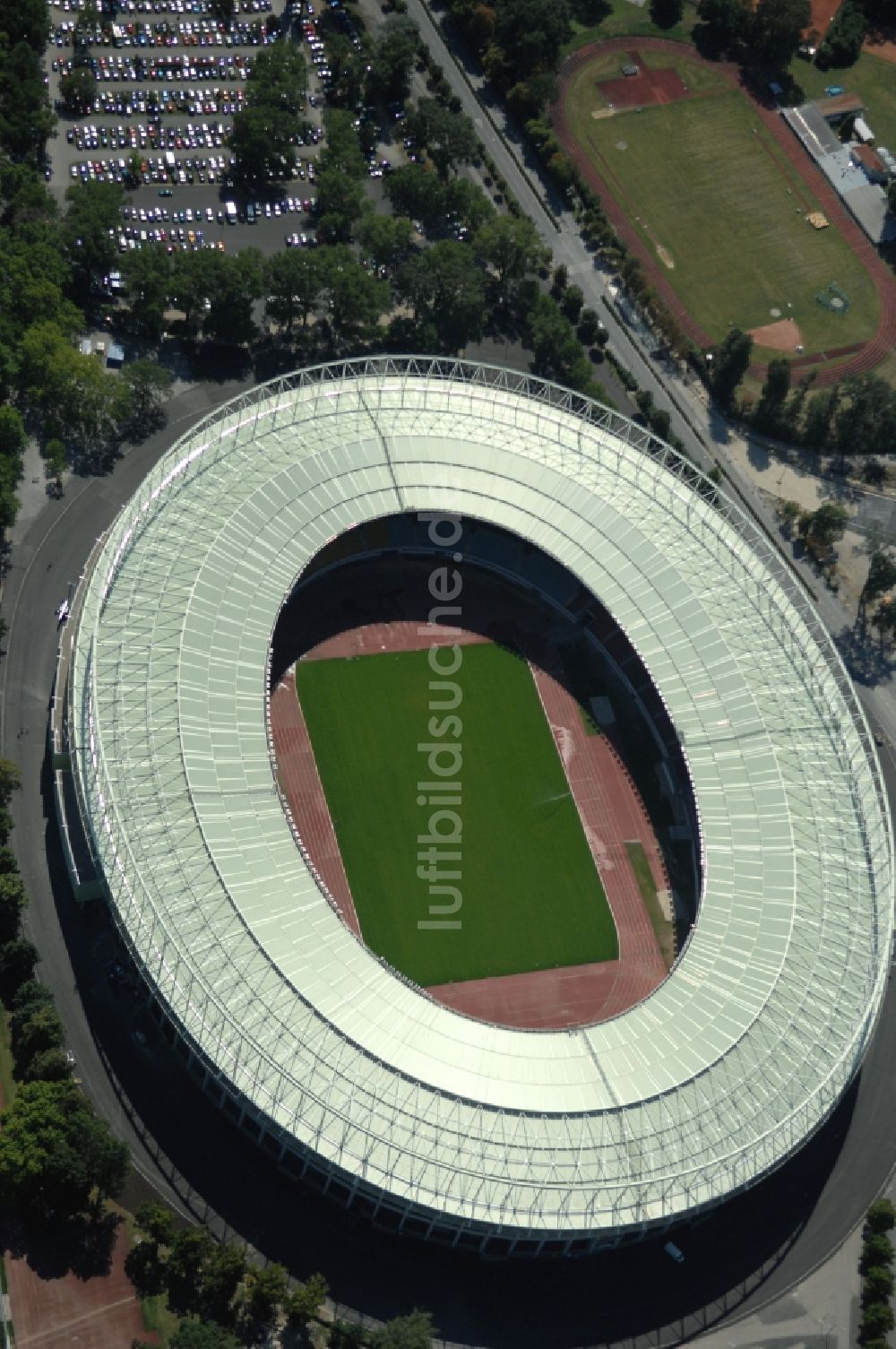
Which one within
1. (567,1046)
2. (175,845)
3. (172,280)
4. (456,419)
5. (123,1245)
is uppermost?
(172,280)

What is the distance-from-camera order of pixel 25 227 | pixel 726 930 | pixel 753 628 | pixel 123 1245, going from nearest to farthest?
1. pixel 123 1245
2. pixel 726 930
3. pixel 753 628
4. pixel 25 227

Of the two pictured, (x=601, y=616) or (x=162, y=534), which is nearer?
(x=162, y=534)

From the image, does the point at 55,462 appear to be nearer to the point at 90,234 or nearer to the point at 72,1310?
the point at 90,234

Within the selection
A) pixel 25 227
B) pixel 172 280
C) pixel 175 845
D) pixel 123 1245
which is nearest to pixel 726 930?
pixel 175 845

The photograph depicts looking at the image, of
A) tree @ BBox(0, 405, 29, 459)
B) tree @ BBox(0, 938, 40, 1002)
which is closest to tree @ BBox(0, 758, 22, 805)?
tree @ BBox(0, 938, 40, 1002)

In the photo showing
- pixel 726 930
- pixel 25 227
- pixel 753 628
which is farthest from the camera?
pixel 25 227

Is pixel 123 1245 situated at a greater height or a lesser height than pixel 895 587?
lesser

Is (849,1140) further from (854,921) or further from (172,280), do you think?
(172,280)

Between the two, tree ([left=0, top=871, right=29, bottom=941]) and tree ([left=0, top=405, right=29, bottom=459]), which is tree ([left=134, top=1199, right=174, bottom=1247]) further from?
tree ([left=0, top=405, right=29, bottom=459])
